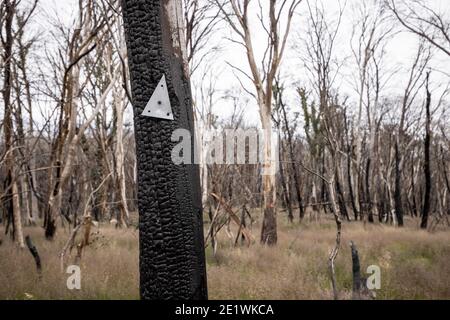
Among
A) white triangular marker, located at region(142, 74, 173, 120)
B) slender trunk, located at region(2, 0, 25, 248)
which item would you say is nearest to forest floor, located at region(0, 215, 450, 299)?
slender trunk, located at region(2, 0, 25, 248)

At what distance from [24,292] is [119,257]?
6.93 ft

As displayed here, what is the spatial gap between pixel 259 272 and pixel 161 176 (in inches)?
162

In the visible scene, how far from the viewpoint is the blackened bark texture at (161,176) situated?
204 cm

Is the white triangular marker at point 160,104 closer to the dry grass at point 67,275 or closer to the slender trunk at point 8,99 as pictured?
the dry grass at point 67,275

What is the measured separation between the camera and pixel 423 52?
1487cm

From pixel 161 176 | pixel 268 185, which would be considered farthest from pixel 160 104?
pixel 268 185

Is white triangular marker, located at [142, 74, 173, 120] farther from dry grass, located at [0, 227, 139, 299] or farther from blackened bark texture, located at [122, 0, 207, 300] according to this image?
dry grass, located at [0, 227, 139, 299]

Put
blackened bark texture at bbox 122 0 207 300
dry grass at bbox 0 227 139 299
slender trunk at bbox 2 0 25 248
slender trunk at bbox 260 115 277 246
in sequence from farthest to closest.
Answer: slender trunk at bbox 260 115 277 246 < slender trunk at bbox 2 0 25 248 < dry grass at bbox 0 227 139 299 < blackened bark texture at bbox 122 0 207 300

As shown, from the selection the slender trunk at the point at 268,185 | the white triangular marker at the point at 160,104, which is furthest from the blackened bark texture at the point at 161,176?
the slender trunk at the point at 268,185

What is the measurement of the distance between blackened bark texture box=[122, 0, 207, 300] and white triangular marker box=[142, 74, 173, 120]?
0.09 feet

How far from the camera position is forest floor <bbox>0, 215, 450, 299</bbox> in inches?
171

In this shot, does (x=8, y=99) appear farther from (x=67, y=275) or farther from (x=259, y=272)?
(x=259, y=272)
